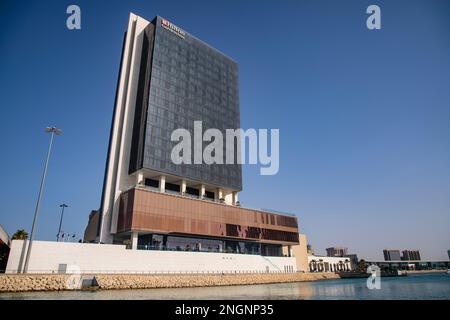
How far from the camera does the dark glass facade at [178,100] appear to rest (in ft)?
252

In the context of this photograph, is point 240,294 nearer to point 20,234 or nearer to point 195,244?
point 195,244

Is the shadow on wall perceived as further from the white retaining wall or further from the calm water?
the calm water

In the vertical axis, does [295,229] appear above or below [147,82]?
below

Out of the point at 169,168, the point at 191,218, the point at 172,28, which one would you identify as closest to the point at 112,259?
the point at 191,218

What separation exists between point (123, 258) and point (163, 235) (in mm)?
14697

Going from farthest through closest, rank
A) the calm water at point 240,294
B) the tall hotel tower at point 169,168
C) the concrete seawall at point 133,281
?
the tall hotel tower at point 169,168 < the concrete seawall at point 133,281 < the calm water at point 240,294

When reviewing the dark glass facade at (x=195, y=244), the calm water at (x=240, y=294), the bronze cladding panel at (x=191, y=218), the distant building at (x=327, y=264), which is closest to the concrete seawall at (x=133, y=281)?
the calm water at (x=240, y=294)

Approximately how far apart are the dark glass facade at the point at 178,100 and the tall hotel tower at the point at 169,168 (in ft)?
0.94

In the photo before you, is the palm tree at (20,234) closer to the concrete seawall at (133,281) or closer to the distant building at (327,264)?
the concrete seawall at (133,281)

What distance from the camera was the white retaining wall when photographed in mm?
49906

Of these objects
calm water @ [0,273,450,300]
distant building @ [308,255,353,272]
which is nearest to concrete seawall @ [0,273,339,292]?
calm water @ [0,273,450,300]
